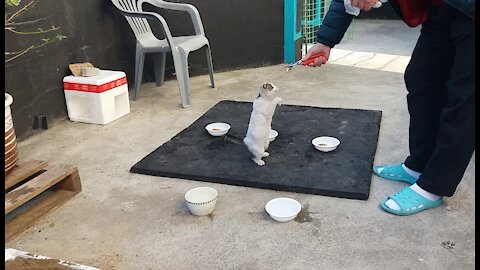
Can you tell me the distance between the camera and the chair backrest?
332cm

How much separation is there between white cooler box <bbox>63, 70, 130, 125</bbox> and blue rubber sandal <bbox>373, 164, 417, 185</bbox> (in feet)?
5.49

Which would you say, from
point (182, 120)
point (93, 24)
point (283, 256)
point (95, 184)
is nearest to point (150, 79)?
point (93, 24)

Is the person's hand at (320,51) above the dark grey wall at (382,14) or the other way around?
above

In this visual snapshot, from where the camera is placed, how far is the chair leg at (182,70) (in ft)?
10.2

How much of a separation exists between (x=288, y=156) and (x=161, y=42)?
1.52 meters

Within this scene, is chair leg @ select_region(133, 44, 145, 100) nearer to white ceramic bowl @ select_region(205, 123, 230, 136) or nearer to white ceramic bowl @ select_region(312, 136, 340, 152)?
white ceramic bowl @ select_region(205, 123, 230, 136)

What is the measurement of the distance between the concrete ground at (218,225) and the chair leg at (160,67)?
3.33 feet

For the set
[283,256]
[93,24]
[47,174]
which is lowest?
[283,256]

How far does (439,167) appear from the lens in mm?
1756

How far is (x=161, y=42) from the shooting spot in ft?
11.0

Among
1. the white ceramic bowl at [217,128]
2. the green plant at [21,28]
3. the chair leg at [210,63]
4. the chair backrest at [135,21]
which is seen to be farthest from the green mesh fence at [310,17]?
the green plant at [21,28]

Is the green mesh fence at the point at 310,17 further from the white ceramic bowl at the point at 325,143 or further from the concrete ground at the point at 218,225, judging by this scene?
the white ceramic bowl at the point at 325,143

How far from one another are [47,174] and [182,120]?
1.12 meters

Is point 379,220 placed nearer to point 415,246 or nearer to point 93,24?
point 415,246
